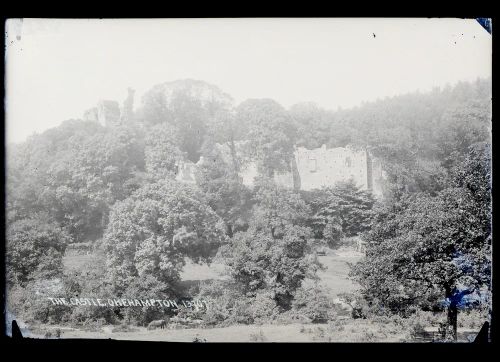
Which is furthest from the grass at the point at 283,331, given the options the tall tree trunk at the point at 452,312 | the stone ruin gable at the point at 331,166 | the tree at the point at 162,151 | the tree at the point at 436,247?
the tree at the point at 162,151

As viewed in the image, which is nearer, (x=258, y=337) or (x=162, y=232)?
(x=258, y=337)

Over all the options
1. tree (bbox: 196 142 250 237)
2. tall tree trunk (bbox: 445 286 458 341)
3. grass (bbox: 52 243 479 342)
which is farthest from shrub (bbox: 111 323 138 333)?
tall tree trunk (bbox: 445 286 458 341)

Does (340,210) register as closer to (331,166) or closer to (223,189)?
(331,166)

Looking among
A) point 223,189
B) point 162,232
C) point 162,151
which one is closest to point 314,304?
point 223,189

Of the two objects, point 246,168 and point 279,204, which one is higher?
point 246,168

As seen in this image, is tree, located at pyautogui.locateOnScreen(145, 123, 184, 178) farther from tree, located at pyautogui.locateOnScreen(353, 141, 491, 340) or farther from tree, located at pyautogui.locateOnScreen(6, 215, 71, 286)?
tree, located at pyautogui.locateOnScreen(353, 141, 491, 340)
